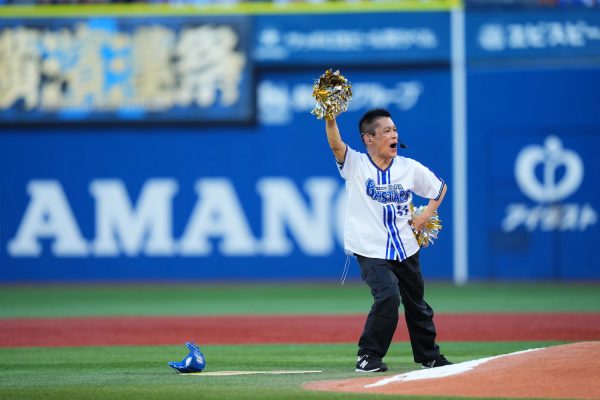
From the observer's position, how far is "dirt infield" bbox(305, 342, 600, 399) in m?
6.32

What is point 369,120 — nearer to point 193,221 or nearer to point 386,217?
point 386,217

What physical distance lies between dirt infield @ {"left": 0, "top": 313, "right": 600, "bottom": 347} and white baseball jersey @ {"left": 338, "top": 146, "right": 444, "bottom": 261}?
3.01 meters

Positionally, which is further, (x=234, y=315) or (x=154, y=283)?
(x=154, y=283)

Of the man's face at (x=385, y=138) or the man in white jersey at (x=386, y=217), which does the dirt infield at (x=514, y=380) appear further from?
the man's face at (x=385, y=138)

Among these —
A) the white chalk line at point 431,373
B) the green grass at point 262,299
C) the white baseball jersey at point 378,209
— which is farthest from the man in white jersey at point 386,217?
the green grass at point 262,299

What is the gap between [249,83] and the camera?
18.6 meters

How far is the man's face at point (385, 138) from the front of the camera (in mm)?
7836

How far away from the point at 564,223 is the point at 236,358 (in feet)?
35.6

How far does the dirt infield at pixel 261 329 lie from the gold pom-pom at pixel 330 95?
345 cm

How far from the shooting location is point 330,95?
775cm

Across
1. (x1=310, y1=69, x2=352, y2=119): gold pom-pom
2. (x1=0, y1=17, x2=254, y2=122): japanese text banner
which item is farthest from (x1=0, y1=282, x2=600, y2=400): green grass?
(x1=0, y1=17, x2=254, y2=122): japanese text banner

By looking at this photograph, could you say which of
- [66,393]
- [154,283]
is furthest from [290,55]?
[66,393]

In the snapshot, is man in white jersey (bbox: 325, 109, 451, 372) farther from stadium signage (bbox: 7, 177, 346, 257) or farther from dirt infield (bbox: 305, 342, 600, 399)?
stadium signage (bbox: 7, 177, 346, 257)

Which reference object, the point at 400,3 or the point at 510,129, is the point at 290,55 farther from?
the point at 510,129
